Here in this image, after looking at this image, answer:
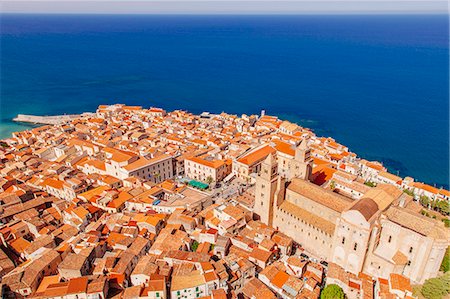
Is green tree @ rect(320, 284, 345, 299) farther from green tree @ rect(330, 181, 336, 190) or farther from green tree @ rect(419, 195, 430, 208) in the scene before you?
green tree @ rect(419, 195, 430, 208)

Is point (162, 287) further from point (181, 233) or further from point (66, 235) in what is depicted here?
point (66, 235)

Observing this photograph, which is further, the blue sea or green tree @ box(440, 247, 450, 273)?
the blue sea

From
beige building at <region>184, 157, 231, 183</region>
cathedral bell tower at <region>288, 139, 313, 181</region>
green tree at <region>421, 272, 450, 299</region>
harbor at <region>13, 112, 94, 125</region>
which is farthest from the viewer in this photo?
harbor at <region>13, 112, 94, 125</region>

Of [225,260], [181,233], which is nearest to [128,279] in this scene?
[181,233]

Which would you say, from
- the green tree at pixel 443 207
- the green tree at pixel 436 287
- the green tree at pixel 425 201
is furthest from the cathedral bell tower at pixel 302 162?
the green tree at pixel 443 207

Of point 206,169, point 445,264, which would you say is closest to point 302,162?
point 206,169

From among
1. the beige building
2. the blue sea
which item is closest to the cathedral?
the beige building
